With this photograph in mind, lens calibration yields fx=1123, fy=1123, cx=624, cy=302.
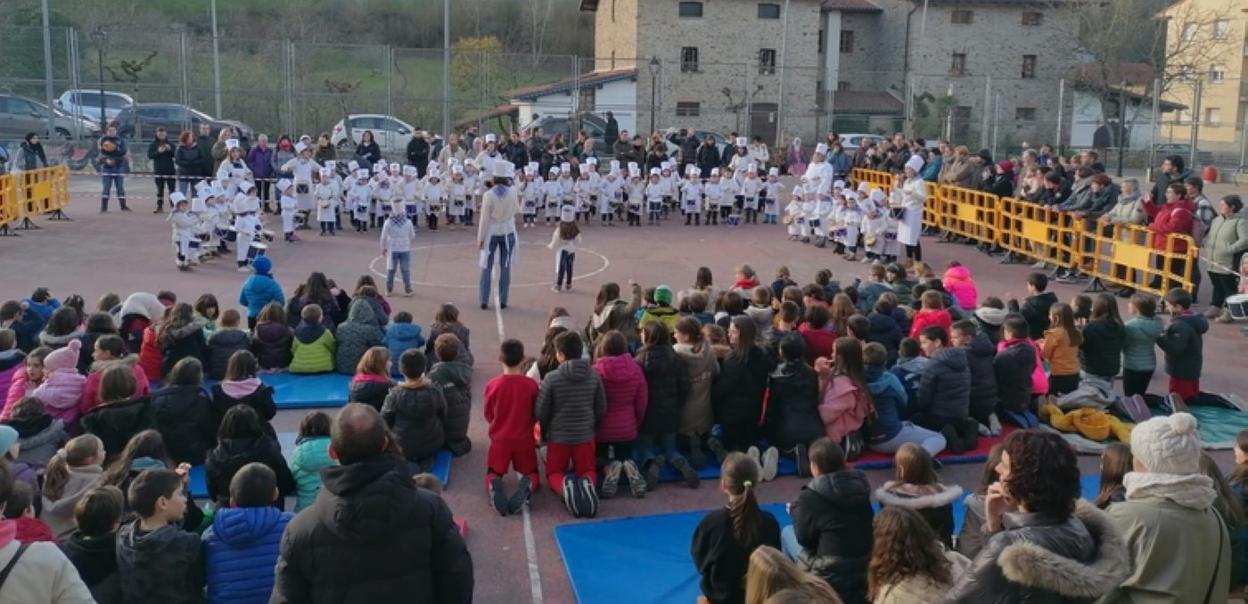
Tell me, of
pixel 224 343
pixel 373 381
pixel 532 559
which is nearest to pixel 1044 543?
pixel 532 559

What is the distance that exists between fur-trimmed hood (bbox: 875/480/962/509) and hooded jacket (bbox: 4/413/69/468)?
5573 mm

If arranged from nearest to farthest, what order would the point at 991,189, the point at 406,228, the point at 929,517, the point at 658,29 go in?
the point at 929,517, the point at 406,228, the point at 991,189, the point at 658,29

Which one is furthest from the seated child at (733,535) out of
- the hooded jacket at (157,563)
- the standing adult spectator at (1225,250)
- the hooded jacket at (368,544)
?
the standing adult spectator at (1225,250)

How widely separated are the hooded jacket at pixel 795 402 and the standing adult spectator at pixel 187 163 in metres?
18.6

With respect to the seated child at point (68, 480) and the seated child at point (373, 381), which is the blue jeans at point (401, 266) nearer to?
the seated child at point (373, 381)

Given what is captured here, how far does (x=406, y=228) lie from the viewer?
15891 millimetres

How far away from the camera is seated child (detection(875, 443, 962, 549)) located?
5723 mm

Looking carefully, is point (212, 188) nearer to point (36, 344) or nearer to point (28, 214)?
point (28, 214)

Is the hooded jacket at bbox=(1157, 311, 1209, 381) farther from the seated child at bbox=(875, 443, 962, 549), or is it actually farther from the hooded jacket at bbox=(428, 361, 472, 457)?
the hooded jacket at bbox=(428, 361, 472, 457)

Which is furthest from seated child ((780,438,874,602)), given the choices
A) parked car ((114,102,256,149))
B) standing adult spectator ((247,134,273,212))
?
parked car ((114,102,256,149))

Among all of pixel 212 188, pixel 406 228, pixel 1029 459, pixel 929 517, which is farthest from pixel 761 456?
pixel 212 188

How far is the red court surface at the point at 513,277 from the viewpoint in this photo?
27.0 feet

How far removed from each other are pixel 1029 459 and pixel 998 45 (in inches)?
1985

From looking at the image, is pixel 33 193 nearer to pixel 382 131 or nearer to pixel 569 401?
pixel 382 131
